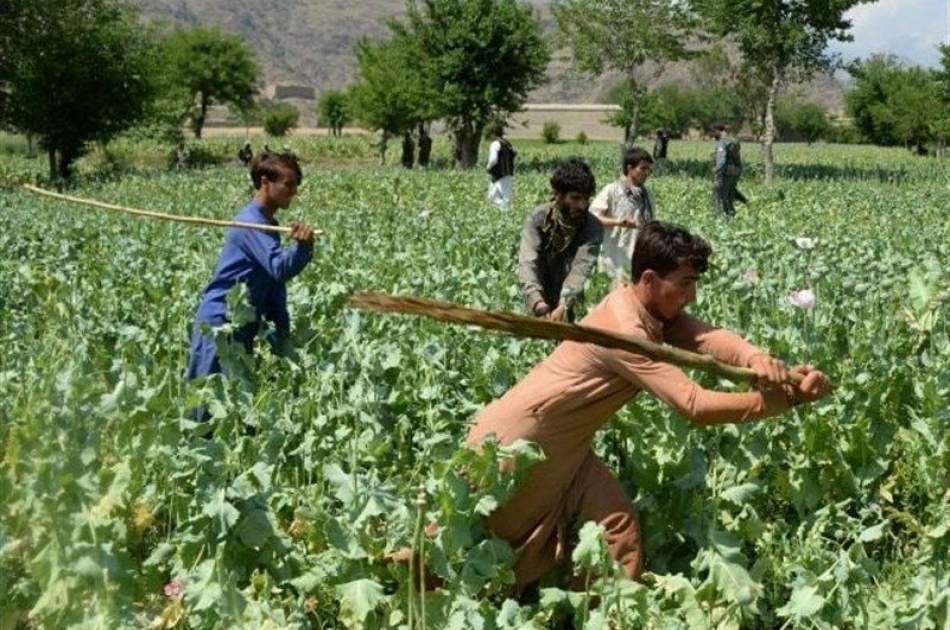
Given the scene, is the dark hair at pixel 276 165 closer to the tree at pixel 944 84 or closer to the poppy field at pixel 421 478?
the poppy field at pixel 421 478

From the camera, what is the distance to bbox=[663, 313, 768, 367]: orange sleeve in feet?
11.9

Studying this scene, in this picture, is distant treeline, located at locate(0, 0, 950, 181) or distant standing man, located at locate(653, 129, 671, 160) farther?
distant standing man, located at locate(653, 129, 671, 160)

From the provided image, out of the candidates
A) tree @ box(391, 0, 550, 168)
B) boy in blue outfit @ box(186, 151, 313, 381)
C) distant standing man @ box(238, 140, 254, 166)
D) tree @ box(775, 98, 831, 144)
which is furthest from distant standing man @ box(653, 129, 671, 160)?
tree @ box(775, 98, 831, 144)

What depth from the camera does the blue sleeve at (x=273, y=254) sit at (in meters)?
5.13

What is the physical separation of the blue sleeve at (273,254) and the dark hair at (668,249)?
1.96 metres

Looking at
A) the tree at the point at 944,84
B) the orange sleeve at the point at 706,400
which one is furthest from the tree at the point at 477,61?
the orange sleeve at the point at 706,400

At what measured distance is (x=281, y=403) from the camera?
4.69 m

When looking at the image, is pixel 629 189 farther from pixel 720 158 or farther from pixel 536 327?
pixel 720 158

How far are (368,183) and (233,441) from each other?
825 inches

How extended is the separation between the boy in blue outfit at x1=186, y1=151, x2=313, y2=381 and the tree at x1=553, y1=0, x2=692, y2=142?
31.0 meters

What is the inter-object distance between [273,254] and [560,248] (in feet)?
5.22

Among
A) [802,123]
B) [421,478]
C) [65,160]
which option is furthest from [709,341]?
[802,123]

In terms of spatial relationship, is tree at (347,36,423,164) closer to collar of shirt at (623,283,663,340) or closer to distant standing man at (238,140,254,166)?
distant standing man at (238,140,254,166)

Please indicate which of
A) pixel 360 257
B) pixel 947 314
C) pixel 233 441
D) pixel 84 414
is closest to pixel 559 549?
pixel 233 441
